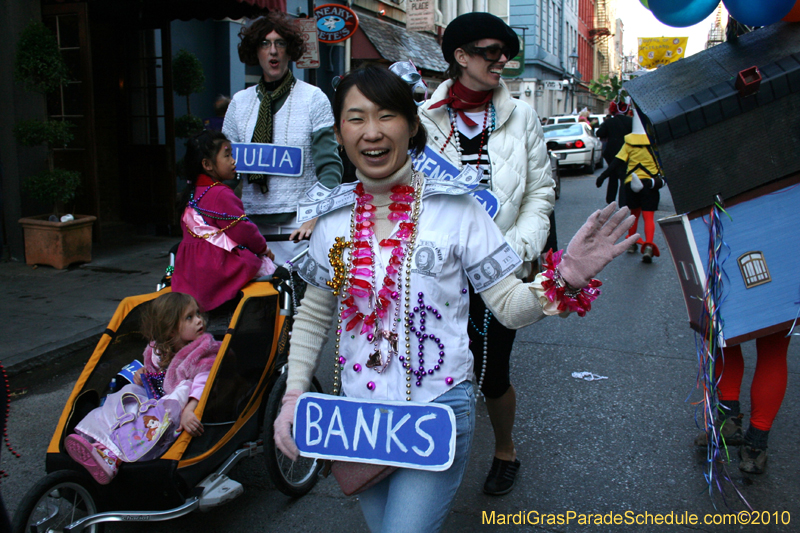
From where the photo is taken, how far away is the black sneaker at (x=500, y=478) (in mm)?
3209

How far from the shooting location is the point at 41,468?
142 inches

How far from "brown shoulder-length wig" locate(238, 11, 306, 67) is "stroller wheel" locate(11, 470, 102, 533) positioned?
233cm

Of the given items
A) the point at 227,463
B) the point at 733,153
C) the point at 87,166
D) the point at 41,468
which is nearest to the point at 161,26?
the point at 87,166

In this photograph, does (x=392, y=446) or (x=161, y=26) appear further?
(x=161, y=26)

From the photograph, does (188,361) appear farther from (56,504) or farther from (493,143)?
(493,143)

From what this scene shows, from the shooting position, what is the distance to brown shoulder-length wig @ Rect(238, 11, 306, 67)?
144 inches

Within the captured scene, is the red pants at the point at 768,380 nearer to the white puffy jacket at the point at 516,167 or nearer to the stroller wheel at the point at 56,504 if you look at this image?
the white puffy jacket at the point at 516,167

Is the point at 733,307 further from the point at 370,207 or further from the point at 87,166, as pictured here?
the point at 87,166

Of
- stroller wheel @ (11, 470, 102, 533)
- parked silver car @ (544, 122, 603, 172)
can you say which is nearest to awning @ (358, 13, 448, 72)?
parked silver car @ (544, 122, 603, 172)

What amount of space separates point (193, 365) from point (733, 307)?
2307 millimetres

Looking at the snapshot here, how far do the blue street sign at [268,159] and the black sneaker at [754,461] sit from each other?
109 inches

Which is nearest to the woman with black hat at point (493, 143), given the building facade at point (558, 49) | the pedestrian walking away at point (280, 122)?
the pedestrian walking away at point (280, 122)

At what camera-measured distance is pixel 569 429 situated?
12.9ft

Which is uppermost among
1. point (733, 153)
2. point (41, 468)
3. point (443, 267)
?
point (733, 153)
